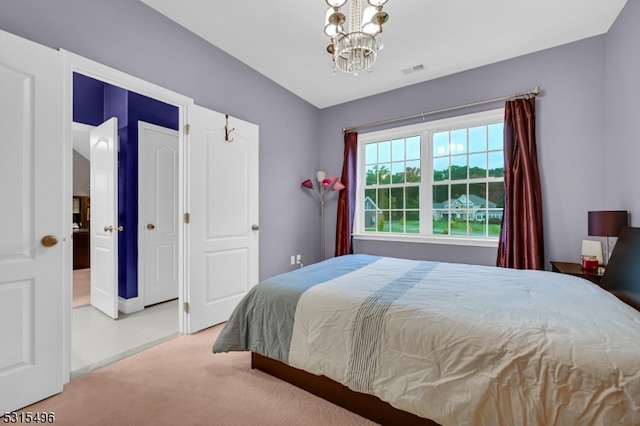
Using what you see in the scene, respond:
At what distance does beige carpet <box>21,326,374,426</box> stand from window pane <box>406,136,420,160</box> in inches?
122

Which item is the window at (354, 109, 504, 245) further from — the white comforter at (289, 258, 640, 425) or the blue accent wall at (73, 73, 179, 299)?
the blue accent wall at (73, 73, 179, 299)

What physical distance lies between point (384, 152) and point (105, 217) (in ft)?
11.8

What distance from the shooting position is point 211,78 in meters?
2.83

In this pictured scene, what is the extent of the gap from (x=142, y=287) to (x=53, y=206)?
1960mm

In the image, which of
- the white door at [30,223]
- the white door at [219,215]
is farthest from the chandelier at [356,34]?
the white door at [30,223]

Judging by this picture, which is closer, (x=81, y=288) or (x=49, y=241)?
(x=49, y=241)

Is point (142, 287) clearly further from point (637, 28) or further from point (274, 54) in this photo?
point (637, 28)

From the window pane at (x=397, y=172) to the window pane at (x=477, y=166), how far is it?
2.75 feet

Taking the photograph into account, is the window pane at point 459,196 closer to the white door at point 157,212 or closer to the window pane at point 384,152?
the window pane at point 384,152

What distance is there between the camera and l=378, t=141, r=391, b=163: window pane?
13.1 feet

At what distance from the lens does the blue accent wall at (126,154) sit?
3.27m

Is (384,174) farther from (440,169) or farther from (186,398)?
(186,398)

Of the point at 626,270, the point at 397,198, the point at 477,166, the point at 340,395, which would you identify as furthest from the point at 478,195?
the point at 340,395

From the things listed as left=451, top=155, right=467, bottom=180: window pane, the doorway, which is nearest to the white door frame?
the doorway
